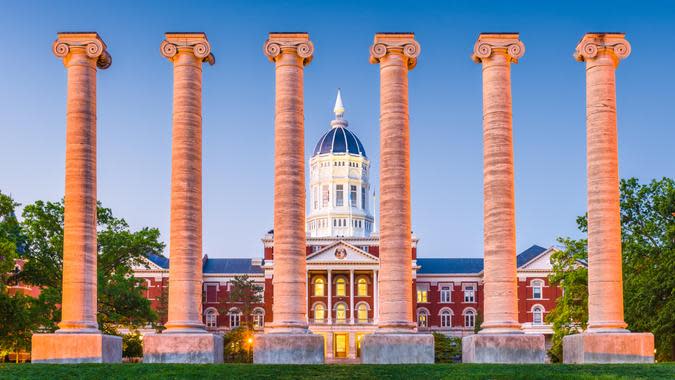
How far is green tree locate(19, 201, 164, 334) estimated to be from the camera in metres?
84.6

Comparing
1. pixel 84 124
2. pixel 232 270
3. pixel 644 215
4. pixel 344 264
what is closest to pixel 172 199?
pixel 84 124

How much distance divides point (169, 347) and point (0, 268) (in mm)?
23858

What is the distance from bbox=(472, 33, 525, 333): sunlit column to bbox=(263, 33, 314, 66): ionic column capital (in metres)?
10.7

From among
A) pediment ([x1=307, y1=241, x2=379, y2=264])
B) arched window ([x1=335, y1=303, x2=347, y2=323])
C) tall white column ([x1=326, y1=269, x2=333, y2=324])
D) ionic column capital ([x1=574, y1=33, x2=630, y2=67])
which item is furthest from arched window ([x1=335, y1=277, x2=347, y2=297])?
ionic column capital ([x1=574, y1=33, x2=630, y2=67])

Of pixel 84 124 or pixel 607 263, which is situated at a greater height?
pixel 84 124

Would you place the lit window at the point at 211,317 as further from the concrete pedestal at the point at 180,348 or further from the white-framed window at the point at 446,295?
the concrete pedestal at the point at 180,348

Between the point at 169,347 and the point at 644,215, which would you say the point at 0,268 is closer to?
the point at 169,347

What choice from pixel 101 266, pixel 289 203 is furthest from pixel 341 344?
pixel 289 203

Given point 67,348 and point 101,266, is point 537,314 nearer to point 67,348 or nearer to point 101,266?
point 101,266

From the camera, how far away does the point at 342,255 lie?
586 ft

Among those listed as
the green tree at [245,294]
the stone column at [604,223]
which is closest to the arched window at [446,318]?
the green tree at [245,294]

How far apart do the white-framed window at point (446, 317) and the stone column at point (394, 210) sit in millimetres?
133163

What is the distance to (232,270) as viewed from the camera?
634 feet

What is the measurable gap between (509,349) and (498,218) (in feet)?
26.2
